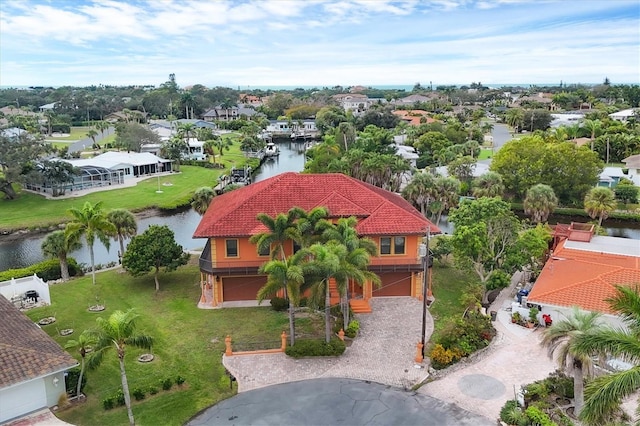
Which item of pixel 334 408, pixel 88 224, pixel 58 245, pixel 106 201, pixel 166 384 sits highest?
pixel 88 224

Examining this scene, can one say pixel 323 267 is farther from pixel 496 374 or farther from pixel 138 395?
pixel 138 395

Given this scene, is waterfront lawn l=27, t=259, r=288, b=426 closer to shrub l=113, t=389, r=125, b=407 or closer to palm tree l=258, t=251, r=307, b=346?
shrub l=113, t=389, r=125, b=407

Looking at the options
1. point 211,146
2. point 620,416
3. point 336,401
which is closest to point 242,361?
point 336,401

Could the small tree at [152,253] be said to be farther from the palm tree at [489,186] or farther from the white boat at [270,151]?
the white boat at [270,151]

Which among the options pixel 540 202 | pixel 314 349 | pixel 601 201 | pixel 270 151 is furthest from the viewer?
pixel 270 151

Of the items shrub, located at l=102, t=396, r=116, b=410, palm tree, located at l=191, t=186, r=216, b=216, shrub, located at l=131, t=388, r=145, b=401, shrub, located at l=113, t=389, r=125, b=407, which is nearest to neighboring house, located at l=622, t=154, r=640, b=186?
palm tree, located at l=191, t=186, r=216, b=216

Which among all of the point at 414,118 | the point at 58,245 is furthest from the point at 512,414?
the point at 414,118
